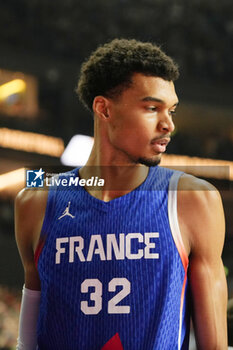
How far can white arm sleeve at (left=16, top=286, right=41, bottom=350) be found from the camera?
109 cm

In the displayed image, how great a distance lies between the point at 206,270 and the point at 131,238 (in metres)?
0.17

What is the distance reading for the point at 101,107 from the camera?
1.01 metres

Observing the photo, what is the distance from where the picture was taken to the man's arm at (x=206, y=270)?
37.3 inches

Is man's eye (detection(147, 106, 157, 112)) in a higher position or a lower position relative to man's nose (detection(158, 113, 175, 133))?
higher

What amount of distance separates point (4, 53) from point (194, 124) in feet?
5.46

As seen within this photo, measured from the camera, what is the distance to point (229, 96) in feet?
9.77

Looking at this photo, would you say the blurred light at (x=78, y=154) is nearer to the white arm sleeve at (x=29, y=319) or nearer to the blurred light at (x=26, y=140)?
the white arm sleeve at (x=29, y=319)

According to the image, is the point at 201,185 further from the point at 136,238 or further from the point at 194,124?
the point at 194,124

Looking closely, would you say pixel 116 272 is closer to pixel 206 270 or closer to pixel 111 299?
pixel 111 299

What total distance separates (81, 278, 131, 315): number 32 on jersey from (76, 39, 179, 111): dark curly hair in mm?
393

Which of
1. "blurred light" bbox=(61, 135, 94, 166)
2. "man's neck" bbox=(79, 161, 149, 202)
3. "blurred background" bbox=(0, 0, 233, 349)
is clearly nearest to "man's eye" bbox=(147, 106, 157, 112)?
"man's neck" bbox=(79, 161, 149, 202)

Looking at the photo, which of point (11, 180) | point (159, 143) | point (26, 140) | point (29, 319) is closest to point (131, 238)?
point (159, 143)

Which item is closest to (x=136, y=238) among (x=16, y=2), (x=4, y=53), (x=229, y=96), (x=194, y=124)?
(x=194, y=124)

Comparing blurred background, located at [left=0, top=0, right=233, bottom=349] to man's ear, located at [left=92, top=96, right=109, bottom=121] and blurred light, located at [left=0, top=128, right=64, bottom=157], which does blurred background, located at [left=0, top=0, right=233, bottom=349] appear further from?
man's ear, located at [left=92, top=96, right=109, bottom=121]
